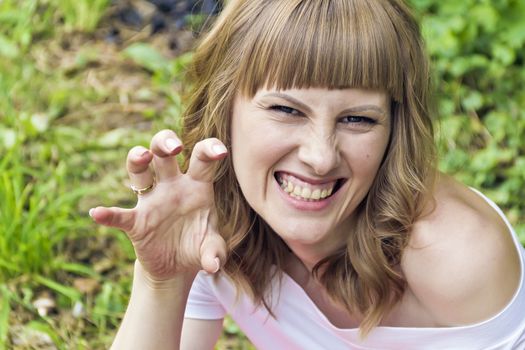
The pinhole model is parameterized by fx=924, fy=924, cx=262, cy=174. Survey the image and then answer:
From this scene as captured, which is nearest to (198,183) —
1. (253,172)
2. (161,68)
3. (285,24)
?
(253,172)

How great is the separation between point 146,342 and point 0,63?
262 cm

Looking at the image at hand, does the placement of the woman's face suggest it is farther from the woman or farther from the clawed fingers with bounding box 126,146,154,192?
the clawed fingers with bounding box 126,146,154,192

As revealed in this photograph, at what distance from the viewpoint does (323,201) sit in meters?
2.25

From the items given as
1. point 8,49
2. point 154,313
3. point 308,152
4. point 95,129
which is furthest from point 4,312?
point 8,49

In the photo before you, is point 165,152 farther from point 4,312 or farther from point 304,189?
point 4,312

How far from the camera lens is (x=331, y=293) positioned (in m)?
2.57

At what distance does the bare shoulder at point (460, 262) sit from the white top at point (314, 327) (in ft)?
0.13

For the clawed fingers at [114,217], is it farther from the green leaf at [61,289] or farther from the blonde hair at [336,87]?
the green leaf at [61,289]

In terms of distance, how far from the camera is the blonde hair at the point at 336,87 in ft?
6.91

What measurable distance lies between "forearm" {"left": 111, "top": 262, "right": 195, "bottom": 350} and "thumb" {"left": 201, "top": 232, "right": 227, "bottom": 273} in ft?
0.56

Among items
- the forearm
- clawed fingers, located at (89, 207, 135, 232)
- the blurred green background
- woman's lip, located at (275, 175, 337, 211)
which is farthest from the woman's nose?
the blurred green background

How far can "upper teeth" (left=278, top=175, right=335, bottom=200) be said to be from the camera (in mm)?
2211

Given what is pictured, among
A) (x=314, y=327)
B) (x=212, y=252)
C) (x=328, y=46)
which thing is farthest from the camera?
(x=314, y=327)

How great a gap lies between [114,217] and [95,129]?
7.60 feet
